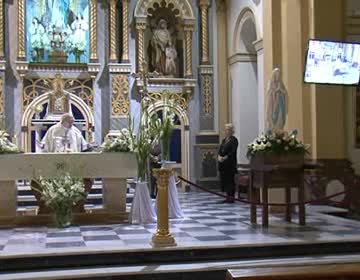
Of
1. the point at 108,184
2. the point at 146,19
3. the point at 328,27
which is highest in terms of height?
the point at 146,19

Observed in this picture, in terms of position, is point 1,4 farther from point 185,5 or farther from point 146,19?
point 185,5

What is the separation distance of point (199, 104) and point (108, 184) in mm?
7034

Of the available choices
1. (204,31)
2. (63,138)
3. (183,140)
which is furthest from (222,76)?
(63,138)

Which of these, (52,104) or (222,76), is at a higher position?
(222,76)

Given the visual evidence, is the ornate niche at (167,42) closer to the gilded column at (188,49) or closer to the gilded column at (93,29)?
the gilded column at (188,49)

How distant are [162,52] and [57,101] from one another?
3.03m

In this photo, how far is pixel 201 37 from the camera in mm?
15617

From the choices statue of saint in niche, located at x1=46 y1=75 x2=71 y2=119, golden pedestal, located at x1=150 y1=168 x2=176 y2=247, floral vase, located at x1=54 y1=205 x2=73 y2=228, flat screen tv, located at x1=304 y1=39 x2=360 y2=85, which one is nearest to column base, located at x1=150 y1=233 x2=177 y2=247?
golden pedestal, located at x1=150 y1=168 x2=176 y2=247

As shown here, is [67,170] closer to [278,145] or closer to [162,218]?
[162,218]

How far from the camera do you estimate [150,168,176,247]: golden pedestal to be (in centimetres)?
634

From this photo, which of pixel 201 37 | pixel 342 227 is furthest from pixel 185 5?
pixel 342 227

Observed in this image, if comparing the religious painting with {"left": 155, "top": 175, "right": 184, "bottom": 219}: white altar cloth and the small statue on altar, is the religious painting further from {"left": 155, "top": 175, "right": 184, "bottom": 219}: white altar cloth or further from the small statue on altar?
the small statue on altar

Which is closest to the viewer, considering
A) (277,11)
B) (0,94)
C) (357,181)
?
(357,181)

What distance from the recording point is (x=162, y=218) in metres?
6.46
